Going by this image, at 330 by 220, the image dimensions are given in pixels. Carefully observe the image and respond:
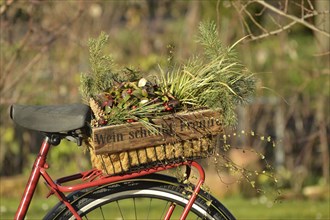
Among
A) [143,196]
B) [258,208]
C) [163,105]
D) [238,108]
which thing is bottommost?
[143,196]

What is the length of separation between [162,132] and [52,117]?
503mm

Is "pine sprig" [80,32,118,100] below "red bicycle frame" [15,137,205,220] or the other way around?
the other way around

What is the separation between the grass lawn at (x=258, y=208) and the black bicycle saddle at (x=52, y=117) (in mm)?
4305

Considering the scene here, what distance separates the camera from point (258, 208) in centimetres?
963

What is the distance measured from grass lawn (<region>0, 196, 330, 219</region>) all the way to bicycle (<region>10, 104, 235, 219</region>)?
13.8 ft

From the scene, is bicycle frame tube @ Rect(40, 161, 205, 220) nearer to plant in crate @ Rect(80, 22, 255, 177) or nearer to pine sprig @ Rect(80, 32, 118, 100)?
plant in crate @ Rect(80, 22, 255, 177)

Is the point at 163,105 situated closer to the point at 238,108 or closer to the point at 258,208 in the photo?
the point at 258,208

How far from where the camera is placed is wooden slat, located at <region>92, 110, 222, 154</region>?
4152 mm

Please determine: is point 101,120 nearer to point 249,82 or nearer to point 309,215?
point 249,82

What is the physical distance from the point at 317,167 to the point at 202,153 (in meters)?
8.03

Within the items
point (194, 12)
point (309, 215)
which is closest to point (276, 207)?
point (309, 215)

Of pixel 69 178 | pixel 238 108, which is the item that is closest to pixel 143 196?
pixel 69 178

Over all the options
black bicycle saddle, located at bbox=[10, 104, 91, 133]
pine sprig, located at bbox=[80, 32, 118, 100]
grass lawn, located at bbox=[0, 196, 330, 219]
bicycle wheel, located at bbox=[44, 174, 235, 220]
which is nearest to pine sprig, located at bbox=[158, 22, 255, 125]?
pine sprig, located at bbox=[80, 32, 118, 100]

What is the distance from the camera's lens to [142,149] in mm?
4227
